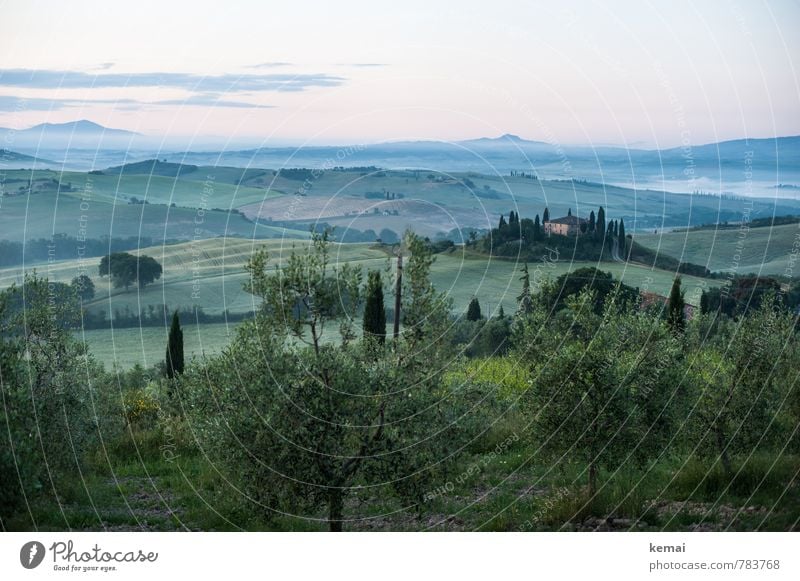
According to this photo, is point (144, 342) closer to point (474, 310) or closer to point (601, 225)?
point (474, 310)

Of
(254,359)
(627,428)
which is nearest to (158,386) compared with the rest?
(254,359)

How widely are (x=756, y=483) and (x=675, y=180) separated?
5889 mm

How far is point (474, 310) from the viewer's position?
18969 millimetres

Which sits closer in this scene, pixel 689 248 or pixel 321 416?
pixel 321 416

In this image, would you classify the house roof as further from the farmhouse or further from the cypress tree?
the cypress tree

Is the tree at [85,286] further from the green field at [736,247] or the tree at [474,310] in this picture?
the green field at [736,247]

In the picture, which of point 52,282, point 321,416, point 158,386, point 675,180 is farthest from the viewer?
point 158,386

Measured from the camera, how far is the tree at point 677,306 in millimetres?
20719

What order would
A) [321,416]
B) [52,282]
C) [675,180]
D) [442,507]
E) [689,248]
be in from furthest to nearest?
1. [689,248]
2. [675,180]
3. [52,282]
4. [442,507]
5. [321,416]

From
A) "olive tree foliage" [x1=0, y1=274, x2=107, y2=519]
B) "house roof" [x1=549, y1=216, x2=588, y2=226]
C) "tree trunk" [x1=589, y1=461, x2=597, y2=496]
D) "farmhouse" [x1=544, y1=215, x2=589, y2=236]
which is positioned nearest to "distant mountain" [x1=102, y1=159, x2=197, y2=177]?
"olive tree foliage" [x1=0, y1=274, x2=107, y2=519]

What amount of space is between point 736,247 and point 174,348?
12536 millimetres

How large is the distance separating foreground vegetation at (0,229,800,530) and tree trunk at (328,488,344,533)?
27 mm

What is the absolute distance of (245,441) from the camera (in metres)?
14.2

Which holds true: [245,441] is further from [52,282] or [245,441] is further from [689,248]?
[689,248]
